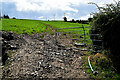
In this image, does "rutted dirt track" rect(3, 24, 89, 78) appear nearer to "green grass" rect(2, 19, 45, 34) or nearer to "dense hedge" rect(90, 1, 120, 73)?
"dense hedge" rect(90, 1, 120, 73)

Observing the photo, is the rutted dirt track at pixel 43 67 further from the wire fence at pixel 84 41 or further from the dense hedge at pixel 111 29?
the wire fence at pixel 84 41

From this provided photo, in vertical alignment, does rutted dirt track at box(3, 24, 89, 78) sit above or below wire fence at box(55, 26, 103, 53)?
below

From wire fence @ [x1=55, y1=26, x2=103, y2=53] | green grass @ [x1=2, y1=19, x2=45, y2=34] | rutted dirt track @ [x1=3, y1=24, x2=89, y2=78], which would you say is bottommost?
rutted dirt track @ [x1=3, y1=24, x2=89, y2=78]

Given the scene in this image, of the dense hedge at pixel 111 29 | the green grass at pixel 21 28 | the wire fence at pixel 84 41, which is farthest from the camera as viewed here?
the green grass at pixel 21 28

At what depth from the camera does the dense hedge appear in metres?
5.29

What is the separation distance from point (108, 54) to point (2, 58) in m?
6.81

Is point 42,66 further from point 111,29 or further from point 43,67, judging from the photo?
point 111,29

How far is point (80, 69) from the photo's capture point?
6215 millimetres

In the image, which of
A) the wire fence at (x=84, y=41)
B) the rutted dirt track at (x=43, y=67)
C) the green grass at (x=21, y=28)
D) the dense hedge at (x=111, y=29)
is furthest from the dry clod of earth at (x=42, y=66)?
the green grass at (x=21, y=28)

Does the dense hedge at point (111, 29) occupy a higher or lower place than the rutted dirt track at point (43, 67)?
higher

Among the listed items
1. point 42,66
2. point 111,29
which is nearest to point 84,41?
point 111,29

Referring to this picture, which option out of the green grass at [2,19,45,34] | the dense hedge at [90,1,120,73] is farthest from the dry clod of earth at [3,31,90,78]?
the green grass at [2,19,45,34]

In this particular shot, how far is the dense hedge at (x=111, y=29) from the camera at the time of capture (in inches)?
208

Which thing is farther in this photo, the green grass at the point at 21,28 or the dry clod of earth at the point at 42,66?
the green grass at the point at 21,28
